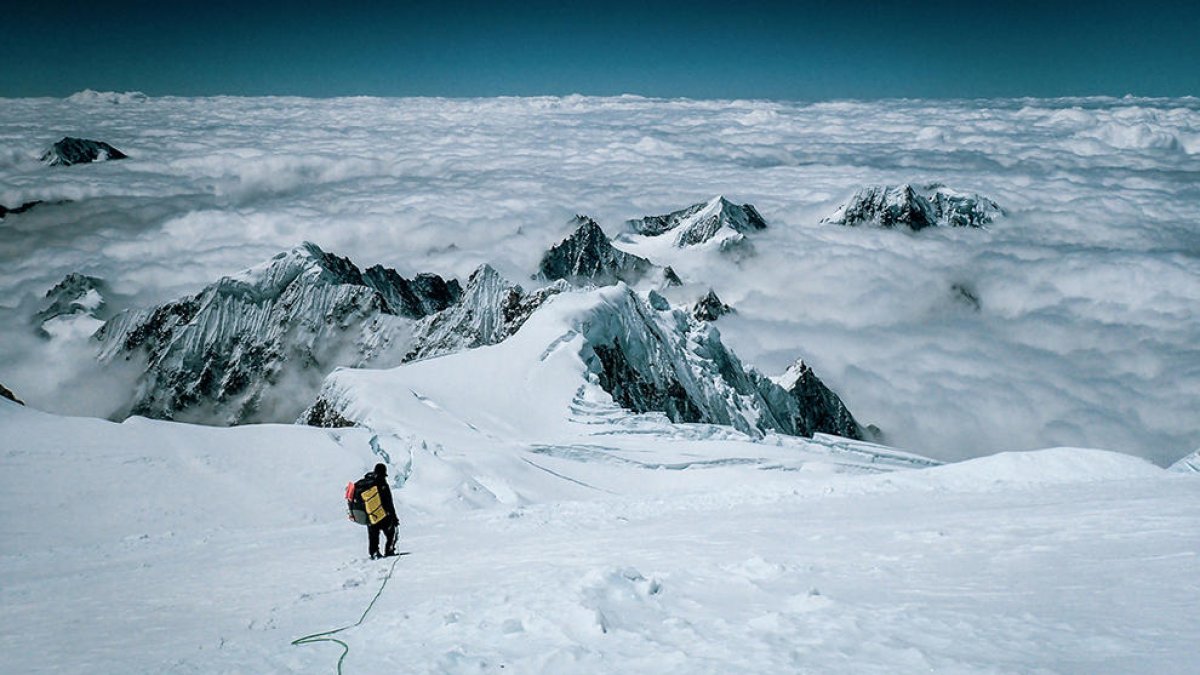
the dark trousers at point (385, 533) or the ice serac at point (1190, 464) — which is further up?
the ice serac at point (1190, 464)

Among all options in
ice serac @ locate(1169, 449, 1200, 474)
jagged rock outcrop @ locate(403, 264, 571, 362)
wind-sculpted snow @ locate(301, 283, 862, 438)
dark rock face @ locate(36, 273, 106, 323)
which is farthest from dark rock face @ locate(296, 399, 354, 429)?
dark rock face @ locate(36, 273, 106, 323)

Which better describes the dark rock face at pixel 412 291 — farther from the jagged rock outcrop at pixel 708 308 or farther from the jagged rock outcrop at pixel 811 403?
the jagged rock outcrop at pixel 811 403

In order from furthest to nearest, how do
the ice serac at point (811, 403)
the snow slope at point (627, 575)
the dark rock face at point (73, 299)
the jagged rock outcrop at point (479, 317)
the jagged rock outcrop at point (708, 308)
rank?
the jagged rock outcrop at point (708, 308)
the dark rock face at point (73, 299)
the ice serac at point (811, 403)
the jagged rock outcrop at point (479, 317)
the snow slope at point (627, 575)

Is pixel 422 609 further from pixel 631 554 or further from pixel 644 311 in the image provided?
pixel 644 311

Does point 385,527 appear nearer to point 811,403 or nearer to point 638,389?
point 638,389

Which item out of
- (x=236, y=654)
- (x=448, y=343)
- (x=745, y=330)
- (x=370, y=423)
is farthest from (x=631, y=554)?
(x=745, y=330)

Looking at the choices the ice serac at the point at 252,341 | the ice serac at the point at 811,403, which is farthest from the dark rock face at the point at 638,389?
the ice serac at the point at 252,341

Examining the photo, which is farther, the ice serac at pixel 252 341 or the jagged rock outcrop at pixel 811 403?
the ice serac at pixel 252 341
